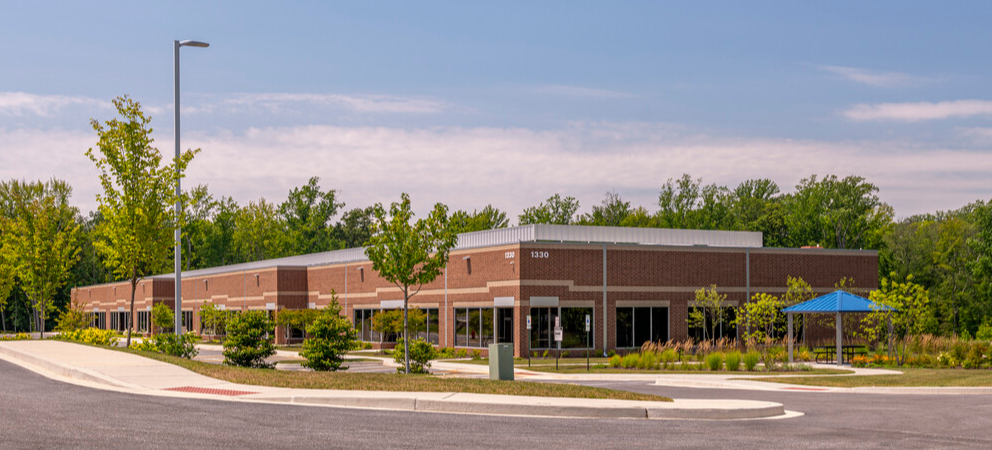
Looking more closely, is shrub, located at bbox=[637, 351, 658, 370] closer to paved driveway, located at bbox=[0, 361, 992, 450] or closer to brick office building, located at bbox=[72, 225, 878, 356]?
brick office building, located at bbox=[72, 225, 878, 356]

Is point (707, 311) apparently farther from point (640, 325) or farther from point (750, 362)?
point (750, 362)

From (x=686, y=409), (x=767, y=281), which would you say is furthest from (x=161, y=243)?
(x=767, y=281)

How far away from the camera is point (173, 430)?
13609 millimetres

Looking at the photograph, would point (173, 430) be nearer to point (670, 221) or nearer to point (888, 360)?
point (888, 360)

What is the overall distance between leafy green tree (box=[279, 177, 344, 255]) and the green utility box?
97.7m

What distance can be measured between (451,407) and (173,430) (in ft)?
17.8

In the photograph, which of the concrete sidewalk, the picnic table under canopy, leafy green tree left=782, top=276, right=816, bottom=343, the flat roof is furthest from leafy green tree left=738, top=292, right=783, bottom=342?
the concrete sidewalk

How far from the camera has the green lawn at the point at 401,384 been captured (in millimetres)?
19641

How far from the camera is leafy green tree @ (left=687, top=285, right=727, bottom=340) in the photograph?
48.4m

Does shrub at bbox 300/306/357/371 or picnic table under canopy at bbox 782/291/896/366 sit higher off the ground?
picnic table under canopy at bbox 782/291/896/366

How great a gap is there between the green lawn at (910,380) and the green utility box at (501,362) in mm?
8340

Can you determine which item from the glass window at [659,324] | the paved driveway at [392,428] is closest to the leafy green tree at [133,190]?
the paved driveway at [392,428]

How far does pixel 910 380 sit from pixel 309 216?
10232 cm

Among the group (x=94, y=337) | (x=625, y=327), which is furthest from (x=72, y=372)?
(x=625, y=327)
